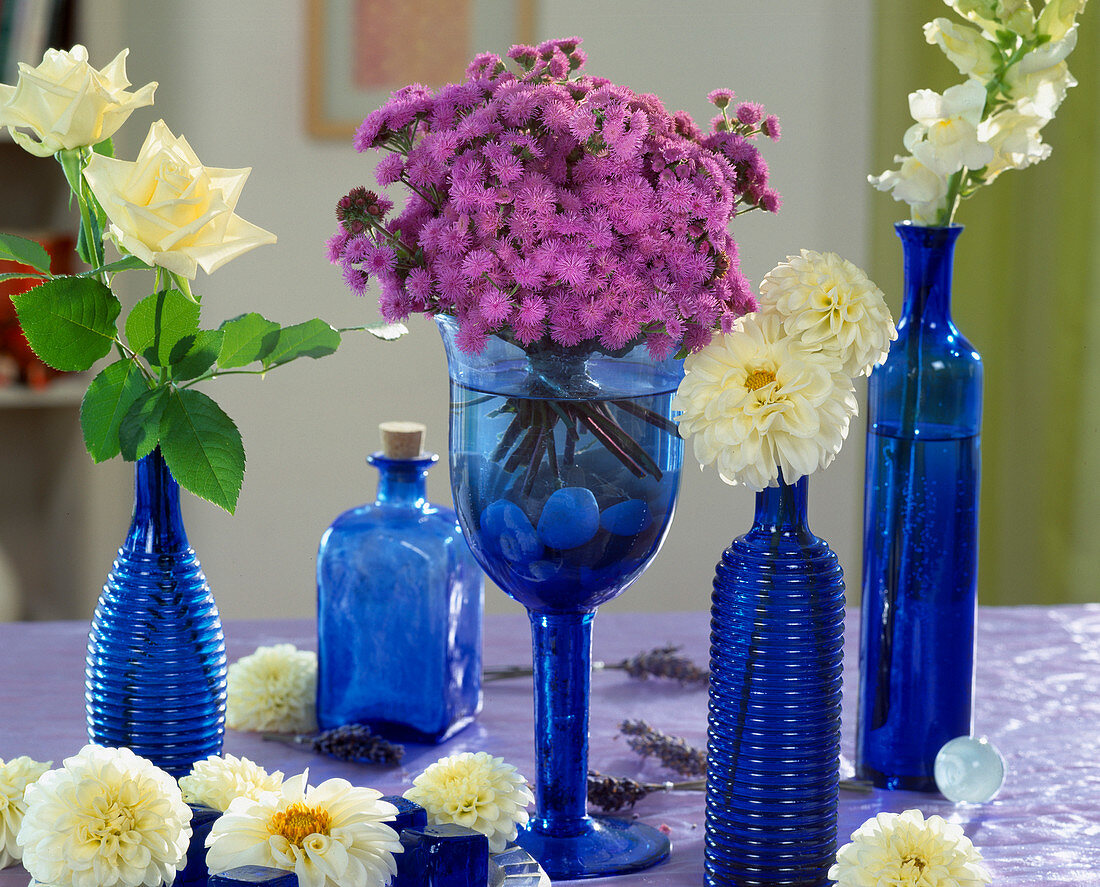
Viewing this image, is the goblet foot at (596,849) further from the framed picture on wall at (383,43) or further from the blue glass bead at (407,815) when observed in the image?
the framed picture on wall at (383,43)

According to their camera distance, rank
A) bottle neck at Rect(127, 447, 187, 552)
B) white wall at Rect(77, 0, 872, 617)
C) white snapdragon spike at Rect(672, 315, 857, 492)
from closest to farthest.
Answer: white snapdragon spike at Rect(672, 315, 857, 492)
bottle neck at Rect(127, 447, 187, 552)
white wall at Rect(77, 0, 872, 617)

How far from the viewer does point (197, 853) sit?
716 mm

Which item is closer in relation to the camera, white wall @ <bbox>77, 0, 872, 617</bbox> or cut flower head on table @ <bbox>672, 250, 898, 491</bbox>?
cut flower head on table @ <bbox>672, 250, 898, 491</bbox>

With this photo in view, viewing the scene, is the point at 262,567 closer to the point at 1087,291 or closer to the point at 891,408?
the point at 1087,291

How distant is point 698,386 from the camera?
2.45 feet

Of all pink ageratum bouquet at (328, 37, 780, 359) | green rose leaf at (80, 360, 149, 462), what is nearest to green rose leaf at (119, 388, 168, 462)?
green rose leaf at (80, 360, 149, 462)

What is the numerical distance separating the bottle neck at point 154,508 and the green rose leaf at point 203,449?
33 mm

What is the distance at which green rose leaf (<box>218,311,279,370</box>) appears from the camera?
83 centimetres

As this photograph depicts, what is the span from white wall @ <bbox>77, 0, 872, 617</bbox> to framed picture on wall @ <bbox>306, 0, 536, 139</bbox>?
0.11 ft

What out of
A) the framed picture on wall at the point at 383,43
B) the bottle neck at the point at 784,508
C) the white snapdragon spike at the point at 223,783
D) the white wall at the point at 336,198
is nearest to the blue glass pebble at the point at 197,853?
the white snapdragon spike at the point at 223,783

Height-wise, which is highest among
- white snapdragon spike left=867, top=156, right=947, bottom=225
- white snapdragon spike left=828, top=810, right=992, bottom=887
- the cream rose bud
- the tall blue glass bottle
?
white snapdragon spike left=867, top=156, right=947, bottom=225

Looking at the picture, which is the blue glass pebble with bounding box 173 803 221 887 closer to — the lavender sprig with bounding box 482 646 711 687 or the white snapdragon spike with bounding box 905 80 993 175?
the lavender sprig with bounding box 482 646 711 687

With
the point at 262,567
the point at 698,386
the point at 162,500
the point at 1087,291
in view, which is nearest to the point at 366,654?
the point at 162,500

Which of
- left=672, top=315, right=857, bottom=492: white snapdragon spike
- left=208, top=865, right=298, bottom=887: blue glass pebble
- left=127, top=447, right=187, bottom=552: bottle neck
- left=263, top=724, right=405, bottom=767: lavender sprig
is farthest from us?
left=263, top=724, right=405, bottom=767: lavender sprig
